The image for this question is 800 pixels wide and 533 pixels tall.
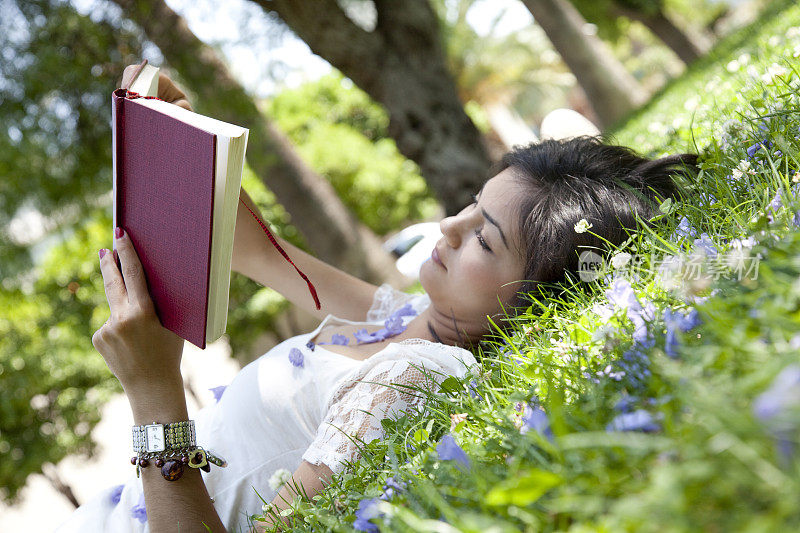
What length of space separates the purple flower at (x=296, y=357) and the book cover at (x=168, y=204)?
512mm

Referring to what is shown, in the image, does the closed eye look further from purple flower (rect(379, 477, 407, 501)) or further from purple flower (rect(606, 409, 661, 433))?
purple flower (rect(606, 409, 661, 433))

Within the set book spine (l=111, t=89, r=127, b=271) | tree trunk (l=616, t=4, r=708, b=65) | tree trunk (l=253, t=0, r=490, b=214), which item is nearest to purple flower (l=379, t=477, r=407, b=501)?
book spine (l=111, t=89, r=127, b=271)

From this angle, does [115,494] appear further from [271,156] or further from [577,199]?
[271,156]

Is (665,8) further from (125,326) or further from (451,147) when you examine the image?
(125,326)

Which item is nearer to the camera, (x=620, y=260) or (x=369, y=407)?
(x=620, y=260)

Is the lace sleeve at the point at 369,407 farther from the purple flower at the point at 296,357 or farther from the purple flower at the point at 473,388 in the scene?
the purple flower at the point at 296,357

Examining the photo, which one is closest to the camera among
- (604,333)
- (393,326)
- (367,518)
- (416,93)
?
(367,518)

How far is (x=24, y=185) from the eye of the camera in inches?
218

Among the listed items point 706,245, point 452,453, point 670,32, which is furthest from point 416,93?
point 670,32

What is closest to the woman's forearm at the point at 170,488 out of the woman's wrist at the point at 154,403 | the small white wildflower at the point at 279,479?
the woman's wrist at the point at 154,403

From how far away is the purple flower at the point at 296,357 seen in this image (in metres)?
2.25

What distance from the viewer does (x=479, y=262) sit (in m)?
2.08

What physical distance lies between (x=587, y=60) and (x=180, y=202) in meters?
10.1

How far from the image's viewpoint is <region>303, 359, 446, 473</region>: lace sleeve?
5.58 ft
